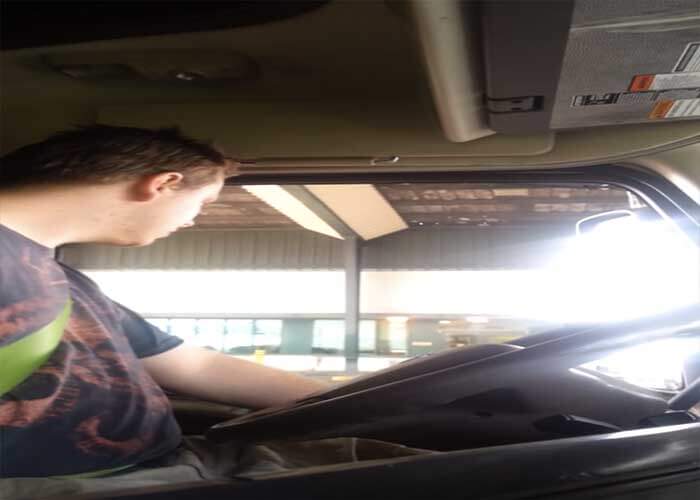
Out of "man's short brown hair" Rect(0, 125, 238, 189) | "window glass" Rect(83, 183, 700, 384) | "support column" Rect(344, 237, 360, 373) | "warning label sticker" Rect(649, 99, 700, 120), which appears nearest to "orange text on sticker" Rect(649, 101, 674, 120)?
"warning label sticker" Rect(649, 99, 700, 120)

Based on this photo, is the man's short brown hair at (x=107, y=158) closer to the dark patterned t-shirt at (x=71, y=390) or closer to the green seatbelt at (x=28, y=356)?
the dark patterned t-shirt at (x=71, y=390)

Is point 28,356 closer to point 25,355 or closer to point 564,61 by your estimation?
point 25,355

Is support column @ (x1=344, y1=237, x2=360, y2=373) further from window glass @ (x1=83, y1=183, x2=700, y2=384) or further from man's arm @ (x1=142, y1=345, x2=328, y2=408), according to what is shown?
man's arm @ (x1=142, y1=345, x2=328, y2=408)

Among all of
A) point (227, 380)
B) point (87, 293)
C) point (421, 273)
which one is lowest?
point (227, 380)

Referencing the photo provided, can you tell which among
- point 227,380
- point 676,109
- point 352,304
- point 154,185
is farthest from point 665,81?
point 352,304

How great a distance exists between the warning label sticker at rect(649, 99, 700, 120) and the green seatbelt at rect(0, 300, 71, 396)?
3.20ft

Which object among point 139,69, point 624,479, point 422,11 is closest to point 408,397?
point 624,479

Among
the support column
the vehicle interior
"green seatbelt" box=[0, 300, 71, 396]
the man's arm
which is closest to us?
the vehicle interior

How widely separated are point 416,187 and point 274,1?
56cm

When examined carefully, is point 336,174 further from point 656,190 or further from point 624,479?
point 624,479

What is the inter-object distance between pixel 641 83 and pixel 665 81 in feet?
0.10

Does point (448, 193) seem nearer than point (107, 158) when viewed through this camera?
No

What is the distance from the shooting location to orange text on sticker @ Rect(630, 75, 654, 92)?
824 mm

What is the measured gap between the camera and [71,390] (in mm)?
870
